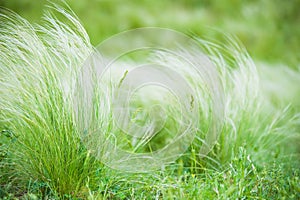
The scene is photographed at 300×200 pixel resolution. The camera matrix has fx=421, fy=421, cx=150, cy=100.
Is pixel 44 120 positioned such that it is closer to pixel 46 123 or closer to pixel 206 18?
pixel 46 123

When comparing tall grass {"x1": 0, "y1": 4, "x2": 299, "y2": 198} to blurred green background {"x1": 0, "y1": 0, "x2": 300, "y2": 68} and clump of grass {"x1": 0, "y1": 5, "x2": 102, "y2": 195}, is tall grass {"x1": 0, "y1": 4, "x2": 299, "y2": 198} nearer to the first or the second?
clump of grass {"x1": 0, "y1": 5, "x2": 102, "y2": 195}

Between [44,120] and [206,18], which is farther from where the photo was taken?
[206,18]

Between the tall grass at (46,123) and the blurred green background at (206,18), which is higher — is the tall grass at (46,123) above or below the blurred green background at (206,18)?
below

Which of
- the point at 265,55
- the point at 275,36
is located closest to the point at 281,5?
the point at 275,36

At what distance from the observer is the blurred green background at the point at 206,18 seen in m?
6.66

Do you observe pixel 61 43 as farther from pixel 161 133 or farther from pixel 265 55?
pixel 265 55

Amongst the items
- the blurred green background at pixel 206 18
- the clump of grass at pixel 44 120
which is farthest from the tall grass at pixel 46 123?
the blurred green background at pixel 206 18

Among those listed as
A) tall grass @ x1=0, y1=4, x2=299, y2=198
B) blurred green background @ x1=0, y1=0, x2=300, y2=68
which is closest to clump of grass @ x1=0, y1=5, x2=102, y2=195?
tall grass @ x1=0, y1=4, x2=299, y2=198

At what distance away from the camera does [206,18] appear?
721cm

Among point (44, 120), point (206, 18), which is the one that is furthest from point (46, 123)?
point (206, 18)

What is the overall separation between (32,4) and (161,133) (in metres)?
4.31

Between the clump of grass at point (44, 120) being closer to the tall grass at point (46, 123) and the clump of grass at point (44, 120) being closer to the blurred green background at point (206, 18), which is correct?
the tall grass at point (46, 123)

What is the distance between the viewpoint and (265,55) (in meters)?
6.55

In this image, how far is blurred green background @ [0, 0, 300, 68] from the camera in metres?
6.66
